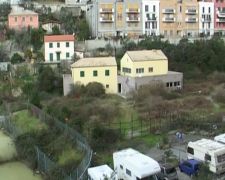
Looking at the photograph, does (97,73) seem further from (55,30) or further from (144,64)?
(55,30)

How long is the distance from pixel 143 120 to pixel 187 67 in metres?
13.6

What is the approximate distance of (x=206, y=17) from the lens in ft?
167

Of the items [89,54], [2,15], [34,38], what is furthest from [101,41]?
[2,15]

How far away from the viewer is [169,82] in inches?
1209

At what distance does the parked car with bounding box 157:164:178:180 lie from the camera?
573 inches

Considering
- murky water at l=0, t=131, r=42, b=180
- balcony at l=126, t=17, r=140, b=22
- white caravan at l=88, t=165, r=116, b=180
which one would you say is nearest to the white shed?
white caravan at l=88, t=165, r=116, b=180

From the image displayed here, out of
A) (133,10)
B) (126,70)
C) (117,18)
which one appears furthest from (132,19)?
(126,70)

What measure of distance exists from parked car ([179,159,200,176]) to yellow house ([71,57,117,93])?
15.1m

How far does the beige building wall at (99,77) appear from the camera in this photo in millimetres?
30047

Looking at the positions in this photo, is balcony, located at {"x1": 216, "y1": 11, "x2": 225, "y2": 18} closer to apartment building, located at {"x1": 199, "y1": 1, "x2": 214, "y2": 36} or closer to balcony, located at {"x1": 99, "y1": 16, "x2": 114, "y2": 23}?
apartment building, located at {"x1": 199, "y1": 1, "x2": 214, "y2": 36}

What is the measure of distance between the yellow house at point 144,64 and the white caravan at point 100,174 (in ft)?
53.9

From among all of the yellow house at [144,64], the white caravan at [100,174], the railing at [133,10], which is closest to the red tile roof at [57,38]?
the yellow house at [144,64]

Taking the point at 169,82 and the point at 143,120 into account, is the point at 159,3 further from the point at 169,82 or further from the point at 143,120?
the point at 143,120

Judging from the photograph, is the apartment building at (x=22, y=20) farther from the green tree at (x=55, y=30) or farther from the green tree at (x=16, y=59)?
the green tree at (x=16, y=59)
